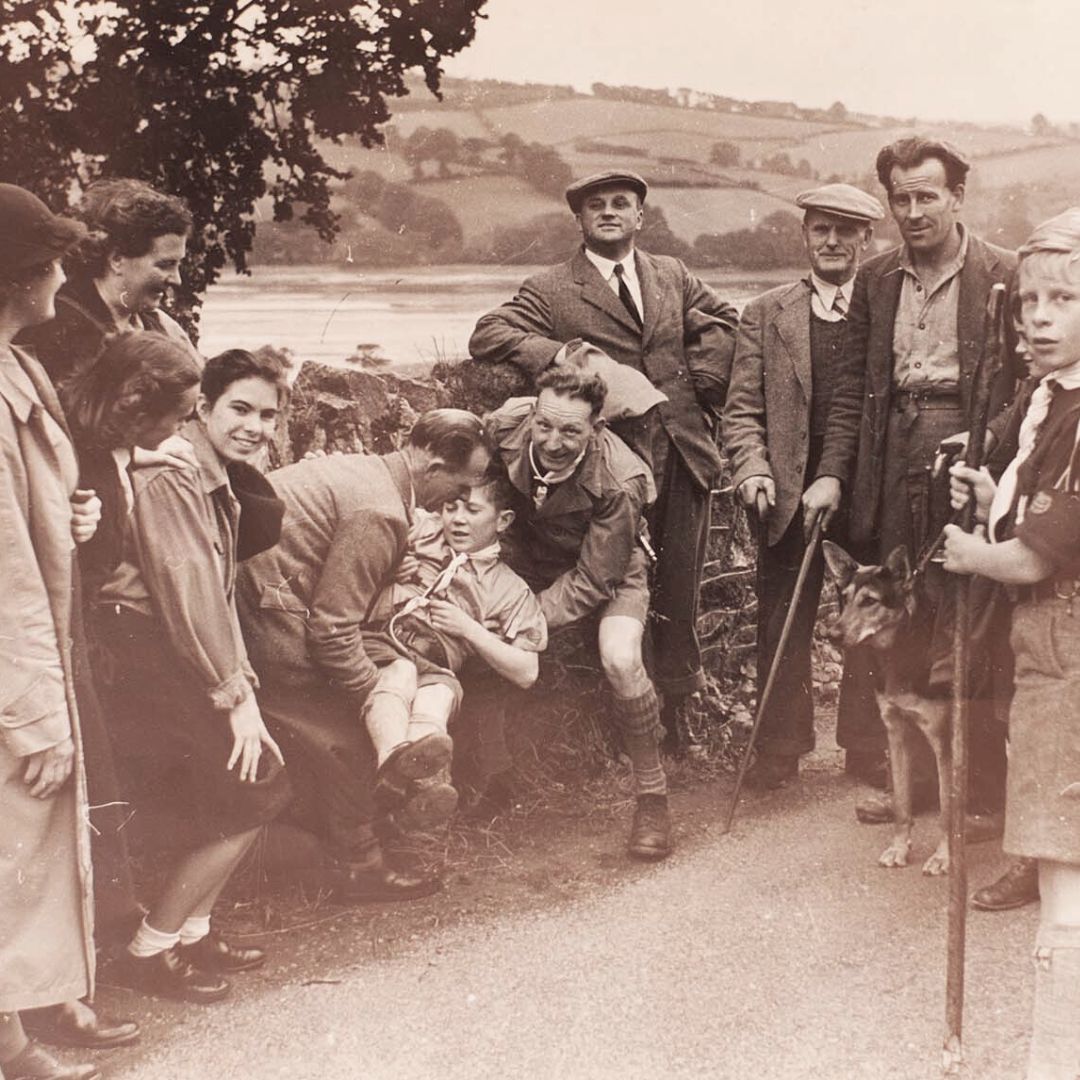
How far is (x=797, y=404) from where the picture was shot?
4.95 metres

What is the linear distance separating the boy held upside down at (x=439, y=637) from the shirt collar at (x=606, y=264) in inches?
35.1

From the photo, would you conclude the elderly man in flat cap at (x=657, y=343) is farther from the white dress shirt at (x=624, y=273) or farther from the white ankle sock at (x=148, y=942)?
the white ankle sock at (x=148, y=942)

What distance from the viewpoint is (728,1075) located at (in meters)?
3.76

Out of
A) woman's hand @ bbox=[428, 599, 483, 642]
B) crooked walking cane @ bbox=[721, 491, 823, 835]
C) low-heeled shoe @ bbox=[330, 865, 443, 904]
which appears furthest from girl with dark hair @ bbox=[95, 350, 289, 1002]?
crooked walking cane @ bbox=[721, 491, 823, 835]

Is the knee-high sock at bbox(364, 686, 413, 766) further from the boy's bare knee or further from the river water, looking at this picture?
the river water

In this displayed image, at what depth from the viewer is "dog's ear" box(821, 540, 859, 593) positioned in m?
4.75

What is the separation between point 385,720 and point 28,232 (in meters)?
1.84

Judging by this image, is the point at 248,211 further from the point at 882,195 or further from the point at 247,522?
the point at 882,195

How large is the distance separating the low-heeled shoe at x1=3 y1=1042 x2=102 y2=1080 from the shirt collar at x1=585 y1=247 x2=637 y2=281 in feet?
10.3

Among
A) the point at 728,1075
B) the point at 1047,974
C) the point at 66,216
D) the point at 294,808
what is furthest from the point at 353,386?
the point at 1047,974

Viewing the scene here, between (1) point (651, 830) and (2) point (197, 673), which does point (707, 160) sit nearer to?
(1) point (651, 830)

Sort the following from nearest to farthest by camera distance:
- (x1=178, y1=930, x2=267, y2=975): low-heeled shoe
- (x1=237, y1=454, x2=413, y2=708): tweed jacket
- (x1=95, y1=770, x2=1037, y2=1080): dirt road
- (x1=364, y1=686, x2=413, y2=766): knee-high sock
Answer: (x1=95, y1=770, x2=1037, y2=1080): dirt road, (x1=178, y1=930, x2=267, y2=975): low-heeled shoe, (x1=237, y1=454, x2=413, y2=708): tweed jacket, (x1=364, y1=686, x2=413, y2=766): knee-high sock

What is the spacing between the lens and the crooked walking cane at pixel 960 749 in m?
3.76

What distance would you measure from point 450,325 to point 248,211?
0.82 meters
